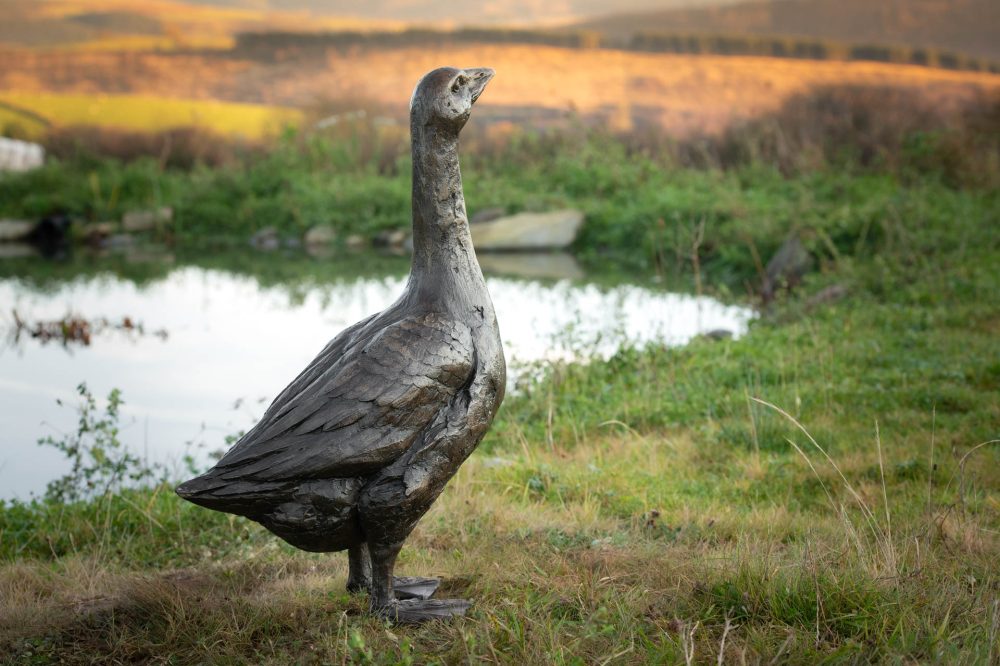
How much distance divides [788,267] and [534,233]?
219 inches

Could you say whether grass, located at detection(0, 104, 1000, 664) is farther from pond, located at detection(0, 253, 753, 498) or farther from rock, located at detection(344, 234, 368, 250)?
rock, located at detection(344, 234, 368, 250)

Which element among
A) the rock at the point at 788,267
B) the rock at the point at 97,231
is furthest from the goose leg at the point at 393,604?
the rock at the point at 97,231

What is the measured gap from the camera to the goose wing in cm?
295

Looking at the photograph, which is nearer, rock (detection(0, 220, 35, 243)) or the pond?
the pond

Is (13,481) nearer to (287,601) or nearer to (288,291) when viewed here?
(287,601)

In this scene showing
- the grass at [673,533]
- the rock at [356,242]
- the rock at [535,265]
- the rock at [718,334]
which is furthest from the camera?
the rock at [356,242]

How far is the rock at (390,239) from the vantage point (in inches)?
676

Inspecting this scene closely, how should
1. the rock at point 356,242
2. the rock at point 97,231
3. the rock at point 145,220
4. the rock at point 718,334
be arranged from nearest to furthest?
the rock at point 718,334 < the rock at point 356,242 < the rock at point 97,231 < the rock at point 145,220

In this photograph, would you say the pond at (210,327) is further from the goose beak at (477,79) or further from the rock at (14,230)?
the rock at (14,230)

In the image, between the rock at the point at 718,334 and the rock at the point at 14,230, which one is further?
the rock at the point at 14,230

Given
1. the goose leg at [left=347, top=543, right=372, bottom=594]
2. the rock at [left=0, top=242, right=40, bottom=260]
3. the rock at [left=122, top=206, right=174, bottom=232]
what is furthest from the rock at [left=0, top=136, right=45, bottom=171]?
the goose leg at [left=347, top=543, right=372, bottom=594]

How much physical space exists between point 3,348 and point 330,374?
7.16 meters

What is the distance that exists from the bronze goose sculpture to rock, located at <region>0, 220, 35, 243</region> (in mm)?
17473

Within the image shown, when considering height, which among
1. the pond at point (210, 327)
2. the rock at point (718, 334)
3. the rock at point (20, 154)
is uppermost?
the rock at point (20, 154)
